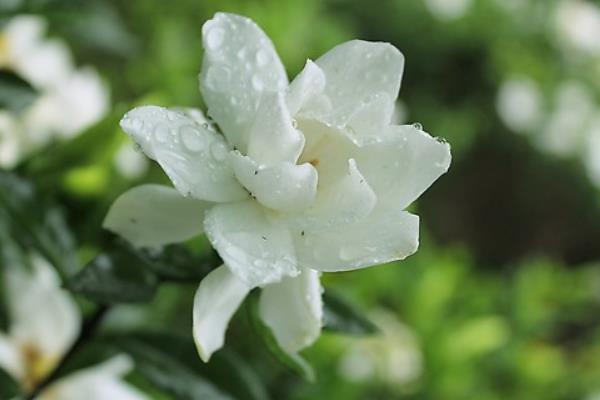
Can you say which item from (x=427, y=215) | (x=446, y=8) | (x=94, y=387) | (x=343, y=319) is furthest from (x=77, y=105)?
(x=446, y=8)

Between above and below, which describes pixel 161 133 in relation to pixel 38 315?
above

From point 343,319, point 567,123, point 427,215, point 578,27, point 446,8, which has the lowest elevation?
point 427,215

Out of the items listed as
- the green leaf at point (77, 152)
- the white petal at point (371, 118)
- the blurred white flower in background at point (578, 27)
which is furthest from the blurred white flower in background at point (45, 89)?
the blurred white flower in background at point (578, 27)

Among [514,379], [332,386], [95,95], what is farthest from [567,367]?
[95,95]

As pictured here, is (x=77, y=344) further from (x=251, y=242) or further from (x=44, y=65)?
(x=44, y=65)

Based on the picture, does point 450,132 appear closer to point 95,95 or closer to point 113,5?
point 113,5

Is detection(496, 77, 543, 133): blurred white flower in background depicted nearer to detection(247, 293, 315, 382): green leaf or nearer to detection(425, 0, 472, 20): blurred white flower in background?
detection(425, 0, 472, 20): blurred white flower in background
